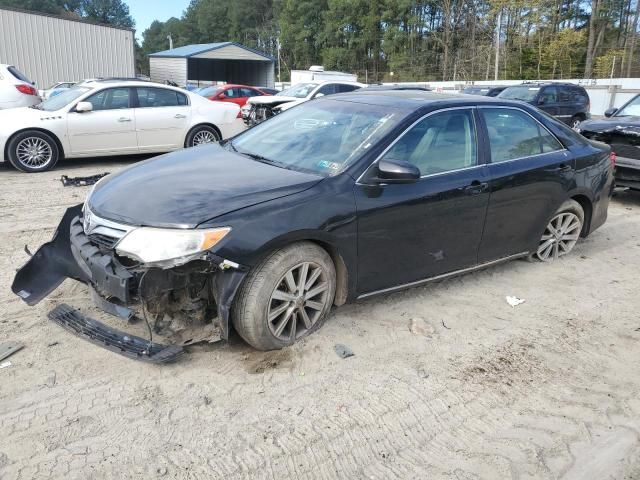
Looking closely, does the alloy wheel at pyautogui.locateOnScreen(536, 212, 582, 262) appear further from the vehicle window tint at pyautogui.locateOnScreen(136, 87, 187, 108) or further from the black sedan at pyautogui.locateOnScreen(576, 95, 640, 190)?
the vehicle window tint at pyautogui.locateOnScreen(136, 87, 187, 108)

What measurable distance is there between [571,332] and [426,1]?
2420 inches

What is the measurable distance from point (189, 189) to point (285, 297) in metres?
0.94

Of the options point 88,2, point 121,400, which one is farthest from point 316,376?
point 88,2

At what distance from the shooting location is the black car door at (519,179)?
14.8 ft

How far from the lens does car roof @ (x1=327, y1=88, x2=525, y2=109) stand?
4.28 metres

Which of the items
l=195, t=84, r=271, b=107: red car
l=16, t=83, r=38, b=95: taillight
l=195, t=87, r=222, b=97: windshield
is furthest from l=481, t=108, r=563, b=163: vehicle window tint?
l=195, t=87, r=222, b=97: windshield

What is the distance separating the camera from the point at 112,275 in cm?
311

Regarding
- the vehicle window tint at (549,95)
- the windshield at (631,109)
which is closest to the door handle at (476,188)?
the windshield at (631,109)

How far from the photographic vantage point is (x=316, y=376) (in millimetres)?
3299

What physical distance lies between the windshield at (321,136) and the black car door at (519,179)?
3.48ft

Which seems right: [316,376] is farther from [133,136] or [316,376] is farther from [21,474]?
[133,136]

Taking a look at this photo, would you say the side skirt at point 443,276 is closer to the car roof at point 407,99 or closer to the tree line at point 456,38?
the car roof at point 407,99

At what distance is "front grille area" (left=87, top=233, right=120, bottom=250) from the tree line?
132 ft

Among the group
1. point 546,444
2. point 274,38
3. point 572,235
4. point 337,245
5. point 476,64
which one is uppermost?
point 274,38
